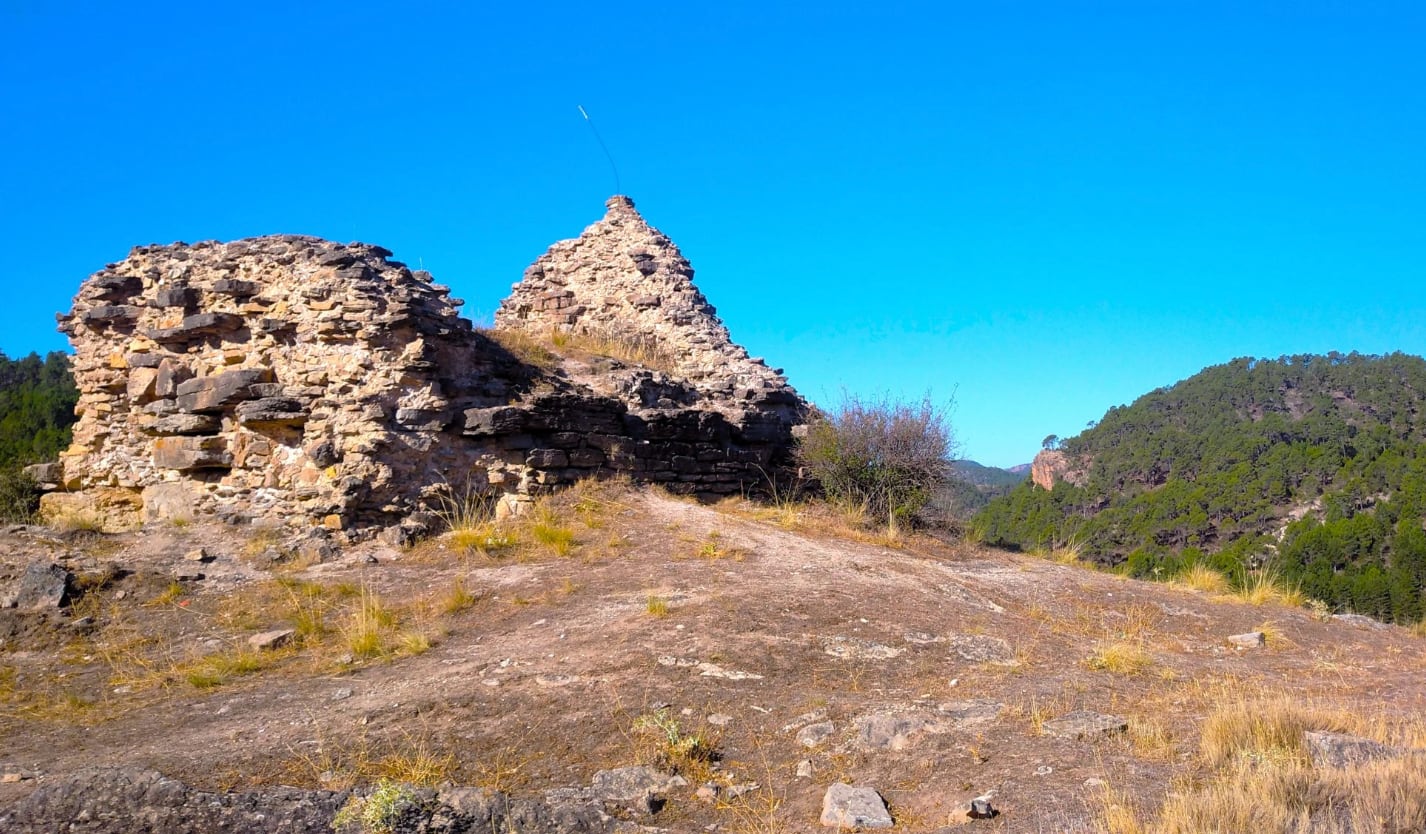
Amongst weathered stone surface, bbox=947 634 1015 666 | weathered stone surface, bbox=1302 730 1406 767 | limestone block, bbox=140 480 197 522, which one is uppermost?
limestone block, bbox=140 480 197 522

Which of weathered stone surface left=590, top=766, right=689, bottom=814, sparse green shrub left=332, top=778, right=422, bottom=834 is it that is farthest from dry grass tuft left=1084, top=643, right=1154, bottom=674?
sparse green shrub left=332, top=778, right=422, bottom=834

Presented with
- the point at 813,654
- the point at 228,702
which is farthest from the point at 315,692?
the point at 813,654

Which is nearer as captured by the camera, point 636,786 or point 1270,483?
point 636,786

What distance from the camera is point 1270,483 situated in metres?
41.8

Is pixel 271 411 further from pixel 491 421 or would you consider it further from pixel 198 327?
pixel 491 421

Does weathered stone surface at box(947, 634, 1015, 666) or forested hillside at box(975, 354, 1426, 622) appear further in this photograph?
forested hillside at box(975, 354, 1426, 622)

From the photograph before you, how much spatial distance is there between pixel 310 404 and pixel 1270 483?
143 ft

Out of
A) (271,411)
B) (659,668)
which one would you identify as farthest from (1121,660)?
(271,411)

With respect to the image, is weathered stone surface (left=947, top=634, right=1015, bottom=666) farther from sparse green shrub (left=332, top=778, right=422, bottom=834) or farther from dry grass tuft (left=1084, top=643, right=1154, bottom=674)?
sparse green shrub (left=332, top=778, right=422, bottom=834)

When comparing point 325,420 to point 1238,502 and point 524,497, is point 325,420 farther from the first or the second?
point 1238,502

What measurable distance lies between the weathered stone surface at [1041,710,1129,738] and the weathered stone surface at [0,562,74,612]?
25.2ft

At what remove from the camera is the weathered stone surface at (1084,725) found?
15.6ft

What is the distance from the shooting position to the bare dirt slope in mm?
4488

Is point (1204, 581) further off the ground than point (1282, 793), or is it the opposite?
point (1204, 581)
